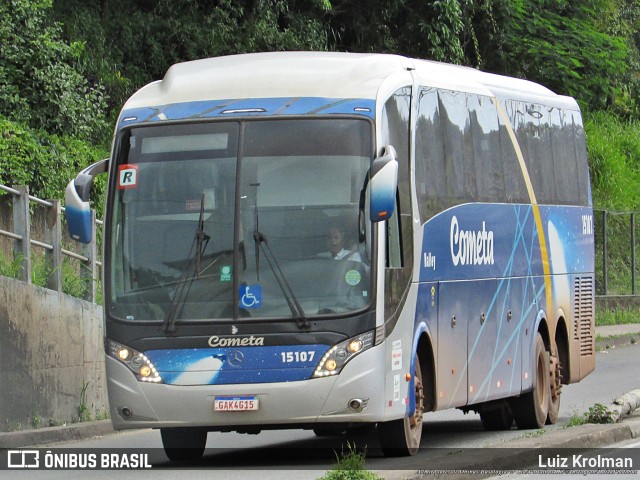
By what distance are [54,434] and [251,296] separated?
15.2ft

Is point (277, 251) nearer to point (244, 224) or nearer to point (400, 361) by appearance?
point (244, 224)

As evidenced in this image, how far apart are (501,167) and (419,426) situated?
3789mm

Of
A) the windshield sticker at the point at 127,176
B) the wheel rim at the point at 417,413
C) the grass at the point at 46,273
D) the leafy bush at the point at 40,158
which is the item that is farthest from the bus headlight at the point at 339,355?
the leafy bush at the point at 40,158

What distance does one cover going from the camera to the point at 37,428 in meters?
16.0

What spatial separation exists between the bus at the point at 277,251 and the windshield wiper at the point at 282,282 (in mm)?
11

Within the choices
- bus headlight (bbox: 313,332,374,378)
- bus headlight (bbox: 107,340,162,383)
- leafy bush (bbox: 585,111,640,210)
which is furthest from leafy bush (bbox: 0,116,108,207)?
leafy bush (bbox: 585,111,640,210)

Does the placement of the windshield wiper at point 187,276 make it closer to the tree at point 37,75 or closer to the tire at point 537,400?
the tire at point 537,400

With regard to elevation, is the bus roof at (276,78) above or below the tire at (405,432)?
above

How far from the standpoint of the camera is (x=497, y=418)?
55.5ft

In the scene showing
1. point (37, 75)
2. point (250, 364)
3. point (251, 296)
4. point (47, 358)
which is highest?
point (37, 75)

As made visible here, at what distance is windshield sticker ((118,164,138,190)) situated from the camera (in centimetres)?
1255

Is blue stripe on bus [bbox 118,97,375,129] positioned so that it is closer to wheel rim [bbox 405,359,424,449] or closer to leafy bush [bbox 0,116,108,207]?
wheel rim [bbox 405,359,424,449]

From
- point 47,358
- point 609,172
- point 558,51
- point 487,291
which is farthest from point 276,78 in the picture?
point 609,172

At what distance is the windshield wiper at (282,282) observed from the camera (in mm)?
11930
